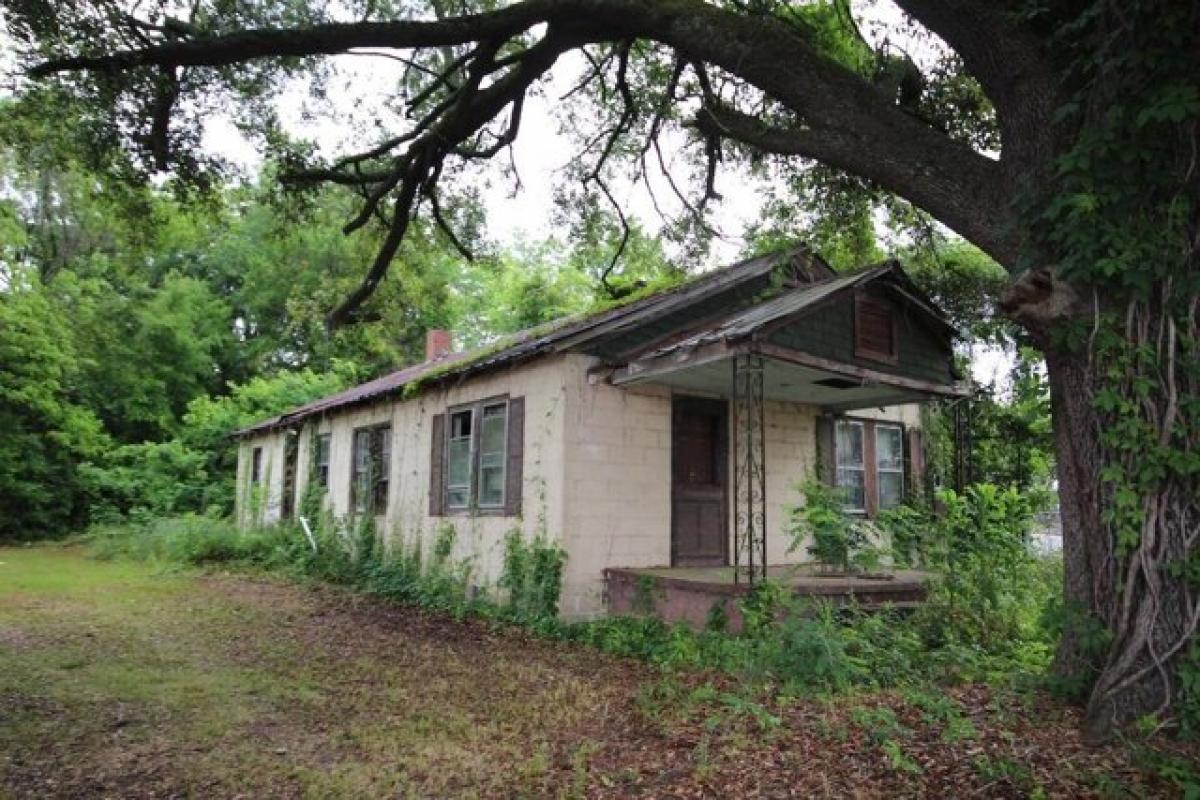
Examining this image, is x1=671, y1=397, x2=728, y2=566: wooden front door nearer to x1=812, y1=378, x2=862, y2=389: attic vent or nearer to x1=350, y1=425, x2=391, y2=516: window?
x1=812, y1=378, x2=862, y2=389: attic vent

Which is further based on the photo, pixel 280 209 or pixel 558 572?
pixel 280 209

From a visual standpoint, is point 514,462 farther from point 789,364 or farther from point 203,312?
point 203,312

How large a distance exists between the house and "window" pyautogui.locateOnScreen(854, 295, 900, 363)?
27mm

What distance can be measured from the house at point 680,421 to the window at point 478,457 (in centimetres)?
3

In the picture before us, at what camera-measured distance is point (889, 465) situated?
1313 cm

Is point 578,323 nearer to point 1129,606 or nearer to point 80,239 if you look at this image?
point 1129,606

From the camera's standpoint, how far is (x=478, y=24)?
7113mm

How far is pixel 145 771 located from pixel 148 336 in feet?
83.7

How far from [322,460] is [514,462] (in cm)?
835

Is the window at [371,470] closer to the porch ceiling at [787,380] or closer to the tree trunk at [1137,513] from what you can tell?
the porch ceiling at [787,380]

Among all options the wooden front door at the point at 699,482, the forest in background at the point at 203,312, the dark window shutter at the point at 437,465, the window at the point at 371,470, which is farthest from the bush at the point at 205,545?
the wooden front door at the point at 699,482

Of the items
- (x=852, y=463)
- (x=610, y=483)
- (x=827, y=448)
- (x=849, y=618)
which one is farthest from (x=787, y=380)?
(x=849, y=618)

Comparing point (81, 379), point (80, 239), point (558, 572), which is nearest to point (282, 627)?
point (558, 572)

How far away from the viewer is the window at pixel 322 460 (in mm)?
16656
